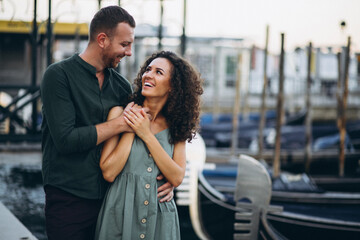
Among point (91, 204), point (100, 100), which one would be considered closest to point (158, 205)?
point (91, 204)

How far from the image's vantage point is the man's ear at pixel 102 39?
5.25 feet

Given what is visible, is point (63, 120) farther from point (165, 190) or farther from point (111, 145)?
→ point (165, 190)

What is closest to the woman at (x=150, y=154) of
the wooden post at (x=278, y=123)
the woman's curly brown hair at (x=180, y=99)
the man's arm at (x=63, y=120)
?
the woman's curly brown hair at (x=180, y=99)

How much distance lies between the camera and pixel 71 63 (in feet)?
5.24

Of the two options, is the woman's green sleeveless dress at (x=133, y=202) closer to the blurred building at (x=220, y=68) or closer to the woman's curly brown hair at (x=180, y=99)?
the woman's curly brown hair at (x=180, y=99)

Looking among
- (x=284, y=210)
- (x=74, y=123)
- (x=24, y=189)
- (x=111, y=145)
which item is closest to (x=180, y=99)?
(x=111, y=145)

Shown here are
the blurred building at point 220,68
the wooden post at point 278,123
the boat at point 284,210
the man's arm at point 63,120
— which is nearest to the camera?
the man's arm at point 63,120

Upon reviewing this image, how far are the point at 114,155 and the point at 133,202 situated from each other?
204 mm

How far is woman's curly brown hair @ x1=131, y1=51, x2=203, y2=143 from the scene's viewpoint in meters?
1.72

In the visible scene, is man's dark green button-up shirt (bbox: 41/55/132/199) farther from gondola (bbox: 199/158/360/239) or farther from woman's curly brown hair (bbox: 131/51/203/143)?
gondola (bbox: 199/158/360/239)

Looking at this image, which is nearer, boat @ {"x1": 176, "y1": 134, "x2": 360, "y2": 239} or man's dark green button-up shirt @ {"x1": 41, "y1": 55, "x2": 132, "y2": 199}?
man's dark green button-up shirt @ {"x1": 41, "y1": 55, "x2": 132, "y2": 199}

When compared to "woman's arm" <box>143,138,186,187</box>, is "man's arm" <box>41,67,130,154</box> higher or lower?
higher

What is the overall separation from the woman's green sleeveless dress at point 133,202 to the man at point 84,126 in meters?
0.05

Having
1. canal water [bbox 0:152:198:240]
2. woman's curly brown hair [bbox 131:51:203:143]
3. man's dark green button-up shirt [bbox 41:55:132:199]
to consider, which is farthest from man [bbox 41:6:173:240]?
canal water [bbox 0:152:198:240]
